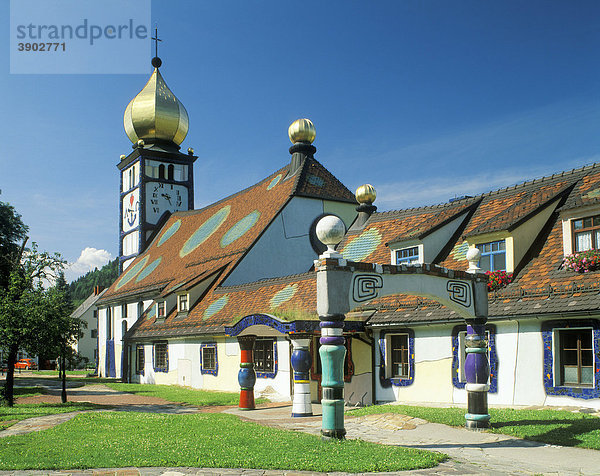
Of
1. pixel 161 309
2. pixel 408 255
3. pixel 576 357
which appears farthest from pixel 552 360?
pixel 161 309

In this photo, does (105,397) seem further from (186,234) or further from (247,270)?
(186,234)

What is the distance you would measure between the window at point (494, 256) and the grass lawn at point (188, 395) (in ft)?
28.4

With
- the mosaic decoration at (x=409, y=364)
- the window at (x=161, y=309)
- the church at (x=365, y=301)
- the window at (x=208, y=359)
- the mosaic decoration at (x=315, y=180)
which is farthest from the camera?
the mosaic decoration at (x=315, y=180)

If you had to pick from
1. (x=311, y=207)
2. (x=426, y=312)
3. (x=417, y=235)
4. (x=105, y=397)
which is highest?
(x=311, y=207)

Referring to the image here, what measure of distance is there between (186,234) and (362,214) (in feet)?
50.6

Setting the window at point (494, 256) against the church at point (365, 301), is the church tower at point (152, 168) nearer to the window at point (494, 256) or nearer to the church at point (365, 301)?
the church at point (365, 301)

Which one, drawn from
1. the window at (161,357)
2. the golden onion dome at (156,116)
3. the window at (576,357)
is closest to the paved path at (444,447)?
the window at (576,357)

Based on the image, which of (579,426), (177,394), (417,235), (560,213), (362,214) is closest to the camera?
(579,426)

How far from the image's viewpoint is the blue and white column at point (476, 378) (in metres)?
12.7

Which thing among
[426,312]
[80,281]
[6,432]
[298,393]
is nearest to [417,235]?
[426,312]

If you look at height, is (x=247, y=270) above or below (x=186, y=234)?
below

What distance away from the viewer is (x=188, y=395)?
901 inches

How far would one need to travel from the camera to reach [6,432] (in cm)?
1315

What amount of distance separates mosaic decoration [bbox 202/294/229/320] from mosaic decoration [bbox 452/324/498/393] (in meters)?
11.9
